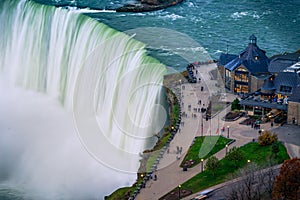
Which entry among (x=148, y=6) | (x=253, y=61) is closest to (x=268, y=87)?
(x=253, y=61)

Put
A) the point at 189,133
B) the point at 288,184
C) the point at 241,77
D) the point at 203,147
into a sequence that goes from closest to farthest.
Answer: the point at 288,184 < the point at 203,147 < the point at 189,133 < the point at 241,77

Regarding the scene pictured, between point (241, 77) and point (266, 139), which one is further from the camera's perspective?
point (241, 77)

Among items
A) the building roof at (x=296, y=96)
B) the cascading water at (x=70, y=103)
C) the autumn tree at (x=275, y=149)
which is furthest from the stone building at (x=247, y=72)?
the autumn tree at (x=275, y=149)

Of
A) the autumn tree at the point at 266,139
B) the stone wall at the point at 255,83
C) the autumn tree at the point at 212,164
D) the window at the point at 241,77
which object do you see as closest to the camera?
the autumn tree at the point at 212,164

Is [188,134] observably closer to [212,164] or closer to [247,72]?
[212,164]

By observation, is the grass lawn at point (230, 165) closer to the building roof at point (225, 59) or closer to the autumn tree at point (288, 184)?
the autumn tree at point (288, 184)

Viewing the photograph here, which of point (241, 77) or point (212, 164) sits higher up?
point (241, 77)

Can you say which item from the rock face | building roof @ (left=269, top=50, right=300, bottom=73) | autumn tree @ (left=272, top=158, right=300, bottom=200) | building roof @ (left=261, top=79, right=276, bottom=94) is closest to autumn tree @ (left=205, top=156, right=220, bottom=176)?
autumn tree @ (left=272, top=158, right=300, bottom=200)

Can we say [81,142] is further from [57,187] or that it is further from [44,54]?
[44,54]
